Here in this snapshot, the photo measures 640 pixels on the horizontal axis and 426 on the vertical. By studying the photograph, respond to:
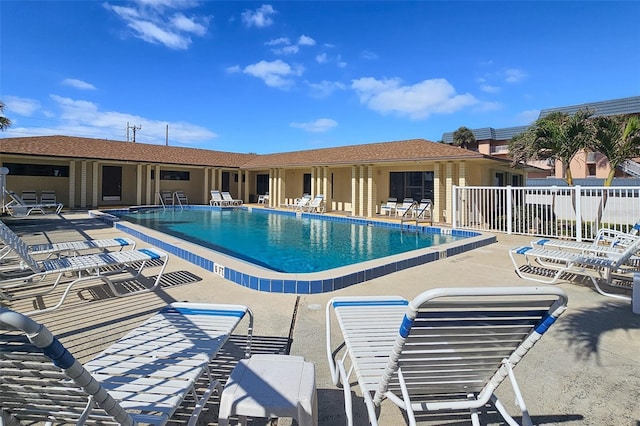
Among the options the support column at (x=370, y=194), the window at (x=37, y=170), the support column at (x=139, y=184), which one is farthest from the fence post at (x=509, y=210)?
the window at (x=37, y=170)

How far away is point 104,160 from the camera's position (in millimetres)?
20406

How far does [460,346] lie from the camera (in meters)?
1.86

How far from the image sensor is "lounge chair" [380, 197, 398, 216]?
718 inches

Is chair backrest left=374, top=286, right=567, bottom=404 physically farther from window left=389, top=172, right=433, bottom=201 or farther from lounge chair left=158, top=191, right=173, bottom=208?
lounge chair left=158, top=191, right=173, bottom=208

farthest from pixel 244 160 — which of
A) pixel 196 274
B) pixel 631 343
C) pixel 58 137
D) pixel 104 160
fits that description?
pixel 631 343

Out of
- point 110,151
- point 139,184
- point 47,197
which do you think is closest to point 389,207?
point 139,184

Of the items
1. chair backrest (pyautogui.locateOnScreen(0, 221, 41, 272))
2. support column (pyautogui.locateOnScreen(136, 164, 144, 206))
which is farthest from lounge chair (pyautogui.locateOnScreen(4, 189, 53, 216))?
chair backrest (pyautogui.locateOnScreen(0, 221, 41, 272))

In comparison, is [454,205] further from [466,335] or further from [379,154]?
[466,335]

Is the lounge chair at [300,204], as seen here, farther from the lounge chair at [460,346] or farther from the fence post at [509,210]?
the lounge chair at [460,346]

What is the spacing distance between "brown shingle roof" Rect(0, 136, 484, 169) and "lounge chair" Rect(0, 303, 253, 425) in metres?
13.9

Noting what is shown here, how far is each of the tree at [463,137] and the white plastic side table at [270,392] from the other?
51447 millimetres

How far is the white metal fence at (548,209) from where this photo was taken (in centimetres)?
1019

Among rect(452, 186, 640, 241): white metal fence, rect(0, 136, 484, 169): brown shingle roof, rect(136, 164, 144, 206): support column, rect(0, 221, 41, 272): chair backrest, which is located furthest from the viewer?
rect(136, 164, 144, 206): support column

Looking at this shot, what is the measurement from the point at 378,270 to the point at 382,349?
13.1ft
